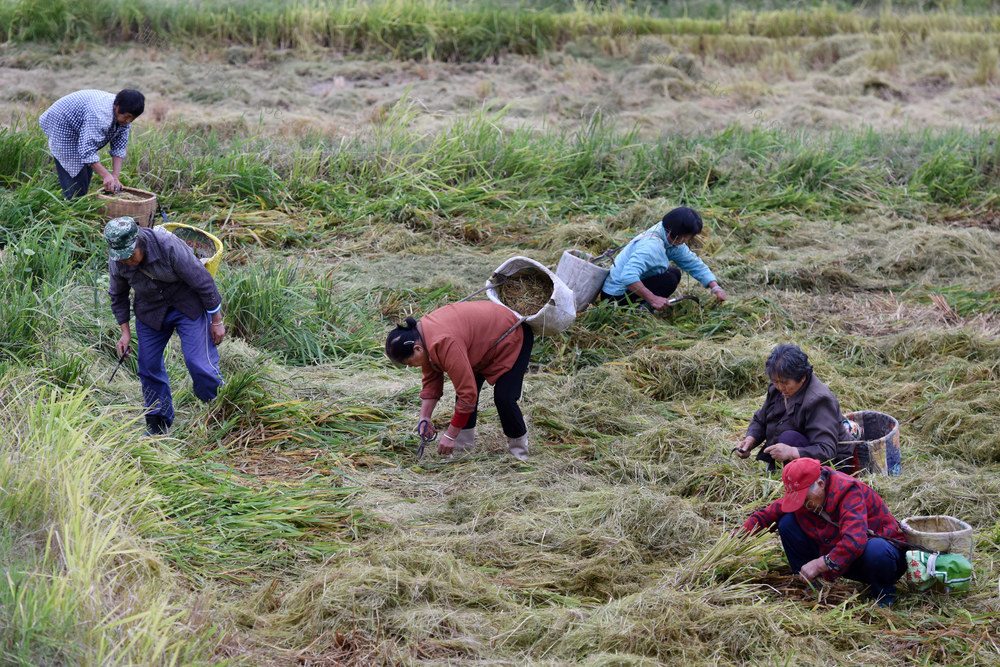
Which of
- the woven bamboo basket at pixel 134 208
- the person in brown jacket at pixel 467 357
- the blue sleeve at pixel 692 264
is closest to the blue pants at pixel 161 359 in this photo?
the person in brown jacket at pixel 467 357

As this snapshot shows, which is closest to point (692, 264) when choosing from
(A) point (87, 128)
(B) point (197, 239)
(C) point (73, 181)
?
(B) point (197, 239)

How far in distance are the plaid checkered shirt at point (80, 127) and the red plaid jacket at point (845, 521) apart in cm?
504

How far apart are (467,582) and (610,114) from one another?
804cm

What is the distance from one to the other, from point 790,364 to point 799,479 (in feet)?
2.35

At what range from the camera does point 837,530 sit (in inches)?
133

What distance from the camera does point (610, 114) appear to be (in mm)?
10641

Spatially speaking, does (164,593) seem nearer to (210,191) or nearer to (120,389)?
(120,389)

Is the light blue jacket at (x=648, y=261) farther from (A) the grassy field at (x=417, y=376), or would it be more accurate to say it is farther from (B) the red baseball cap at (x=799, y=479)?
(B) the red baseball cap at (x=799, y=479)

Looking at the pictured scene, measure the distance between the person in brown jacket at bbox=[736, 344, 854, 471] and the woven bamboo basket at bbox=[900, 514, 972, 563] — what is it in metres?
0.49

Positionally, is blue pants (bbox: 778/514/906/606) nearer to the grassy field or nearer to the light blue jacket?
the grassy field

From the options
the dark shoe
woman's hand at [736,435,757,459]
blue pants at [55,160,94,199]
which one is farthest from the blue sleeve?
blue pants at [55,160,94,199]

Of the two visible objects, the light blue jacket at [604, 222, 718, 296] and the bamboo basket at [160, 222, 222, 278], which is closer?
the bamboo basket at [160, 222, 222, 278]

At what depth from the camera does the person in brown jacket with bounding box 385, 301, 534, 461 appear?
13.6 ft

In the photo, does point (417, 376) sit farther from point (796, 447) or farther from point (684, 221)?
point (796, 447)
